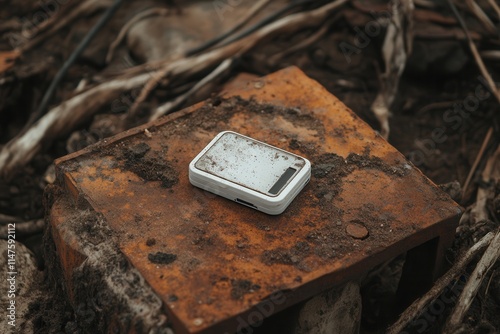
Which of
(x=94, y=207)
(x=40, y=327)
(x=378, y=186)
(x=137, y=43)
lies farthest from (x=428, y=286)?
(x=137, y=43)

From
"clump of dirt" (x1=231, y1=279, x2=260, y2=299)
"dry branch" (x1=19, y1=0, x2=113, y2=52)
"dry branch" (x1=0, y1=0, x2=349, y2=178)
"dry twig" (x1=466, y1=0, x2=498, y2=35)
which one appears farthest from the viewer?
"dry branch" (x1=19, y1=0, x2=113, y2=52)

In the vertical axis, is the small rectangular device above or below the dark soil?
above

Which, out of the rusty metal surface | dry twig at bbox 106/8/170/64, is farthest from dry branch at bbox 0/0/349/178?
the rusty metal surface

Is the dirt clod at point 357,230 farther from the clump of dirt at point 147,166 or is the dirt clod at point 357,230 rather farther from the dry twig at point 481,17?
the dry twig at point 481,17

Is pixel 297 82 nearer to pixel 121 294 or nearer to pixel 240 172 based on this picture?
pixel 240 172

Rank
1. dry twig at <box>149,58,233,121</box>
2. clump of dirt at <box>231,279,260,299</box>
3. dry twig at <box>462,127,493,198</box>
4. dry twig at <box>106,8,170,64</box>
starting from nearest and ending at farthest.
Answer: clump of dirt at <box>231,279,260,299</box>
dry twig at <box>462,127,493,198</box>
dry twig at <box>149,58,233,121</box>
dry twig at <box>106,8,170,64</box>

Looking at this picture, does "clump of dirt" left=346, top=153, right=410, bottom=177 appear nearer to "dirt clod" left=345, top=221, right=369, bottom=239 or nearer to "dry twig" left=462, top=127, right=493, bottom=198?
"dirt clod" left=345, top=221, right=369, bottom=239

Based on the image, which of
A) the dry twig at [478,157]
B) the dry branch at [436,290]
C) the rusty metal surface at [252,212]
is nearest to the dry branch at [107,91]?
the rusty metal surface at [252,212]

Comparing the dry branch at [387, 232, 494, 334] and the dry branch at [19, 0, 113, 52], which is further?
the dry branch at [19, 0, 113, 52]

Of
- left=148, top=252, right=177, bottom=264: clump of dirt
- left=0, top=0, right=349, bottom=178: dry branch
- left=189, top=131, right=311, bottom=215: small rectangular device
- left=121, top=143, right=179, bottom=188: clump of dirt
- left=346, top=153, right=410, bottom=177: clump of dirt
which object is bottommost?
left=0, top=0, right=349, bottom=178: dry branch
